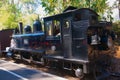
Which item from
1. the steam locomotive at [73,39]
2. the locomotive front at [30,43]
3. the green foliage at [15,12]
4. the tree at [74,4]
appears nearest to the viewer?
the steam locomotive at [73,39]

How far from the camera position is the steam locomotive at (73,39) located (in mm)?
9625

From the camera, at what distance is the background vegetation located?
54.7 ft

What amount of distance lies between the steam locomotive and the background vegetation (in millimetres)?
4646

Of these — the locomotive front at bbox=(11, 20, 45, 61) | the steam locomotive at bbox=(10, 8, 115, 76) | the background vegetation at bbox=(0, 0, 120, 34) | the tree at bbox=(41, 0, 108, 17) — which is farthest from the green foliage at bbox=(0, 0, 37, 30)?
the steam locomotive at bbox=(10, 8, 115, 76)

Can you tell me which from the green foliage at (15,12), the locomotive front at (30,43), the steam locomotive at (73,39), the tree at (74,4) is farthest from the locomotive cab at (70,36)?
the green foliage at (15,12)

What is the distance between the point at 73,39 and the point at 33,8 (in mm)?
28511

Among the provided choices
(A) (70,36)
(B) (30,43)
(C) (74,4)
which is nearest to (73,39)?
(A) (70,36)

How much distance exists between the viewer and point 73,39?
1030 cm

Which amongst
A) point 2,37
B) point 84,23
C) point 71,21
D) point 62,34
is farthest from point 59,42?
point 2,37

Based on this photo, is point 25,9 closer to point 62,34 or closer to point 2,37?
point 2,37

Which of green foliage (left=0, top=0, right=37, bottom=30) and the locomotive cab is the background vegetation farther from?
the locomotive cab

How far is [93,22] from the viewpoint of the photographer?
9.64m

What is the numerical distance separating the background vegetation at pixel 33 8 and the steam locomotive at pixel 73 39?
15.2ft

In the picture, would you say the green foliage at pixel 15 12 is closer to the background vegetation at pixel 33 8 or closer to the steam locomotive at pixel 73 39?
the background vegetation at pixel 33 8
